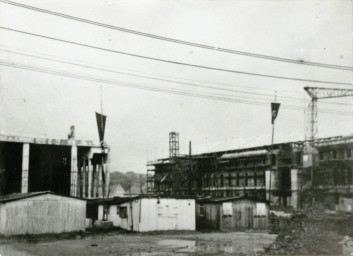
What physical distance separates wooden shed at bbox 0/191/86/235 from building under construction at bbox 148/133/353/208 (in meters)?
20.1

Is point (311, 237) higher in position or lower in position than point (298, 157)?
lower

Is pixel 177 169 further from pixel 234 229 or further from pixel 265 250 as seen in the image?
pixel 265 250

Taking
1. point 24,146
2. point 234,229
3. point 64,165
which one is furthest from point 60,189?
point 234,229

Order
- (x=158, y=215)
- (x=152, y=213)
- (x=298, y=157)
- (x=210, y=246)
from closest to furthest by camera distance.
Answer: (x=210, y=246)
(x=152, y=213)
(x=158, y=215)
(x=298, y=157)

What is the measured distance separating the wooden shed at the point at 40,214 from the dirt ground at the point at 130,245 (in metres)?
1.14

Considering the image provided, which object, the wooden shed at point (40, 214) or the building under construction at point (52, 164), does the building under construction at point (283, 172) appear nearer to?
the building under construction at point (52, 164)

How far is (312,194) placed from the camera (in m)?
52.8

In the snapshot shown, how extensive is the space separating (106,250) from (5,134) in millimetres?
17424

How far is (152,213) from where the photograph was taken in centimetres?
3112

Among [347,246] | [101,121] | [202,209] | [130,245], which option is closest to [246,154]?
[202,209]

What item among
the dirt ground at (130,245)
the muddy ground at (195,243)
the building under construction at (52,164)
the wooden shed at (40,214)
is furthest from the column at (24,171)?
the dirt ground at (130,245)

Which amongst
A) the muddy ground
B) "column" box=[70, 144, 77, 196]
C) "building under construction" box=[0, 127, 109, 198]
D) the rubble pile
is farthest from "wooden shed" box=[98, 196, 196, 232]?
the rubble pile

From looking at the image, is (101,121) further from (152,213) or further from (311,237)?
(311,237)

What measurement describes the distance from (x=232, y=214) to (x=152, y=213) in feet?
21.7
